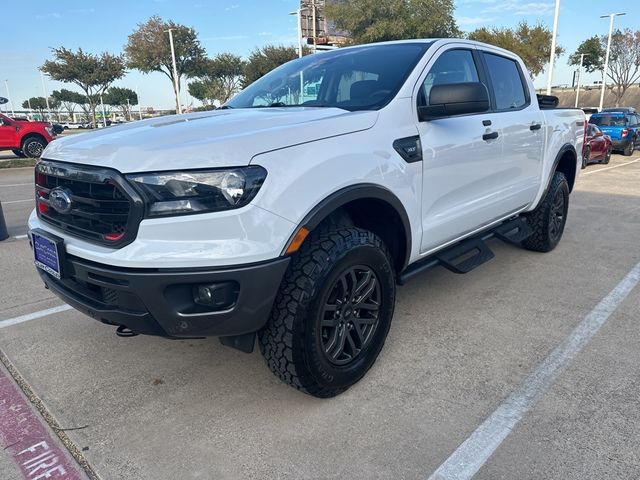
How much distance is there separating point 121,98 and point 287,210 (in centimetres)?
8261

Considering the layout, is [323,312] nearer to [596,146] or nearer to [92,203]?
[92,203]

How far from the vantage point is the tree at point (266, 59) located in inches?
1505

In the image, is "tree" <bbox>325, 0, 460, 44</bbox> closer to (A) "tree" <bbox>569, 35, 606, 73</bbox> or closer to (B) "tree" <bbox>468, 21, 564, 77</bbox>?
(B) "tree" <bbox>468, 21, 564, 77</bbox>

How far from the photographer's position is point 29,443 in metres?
2.31

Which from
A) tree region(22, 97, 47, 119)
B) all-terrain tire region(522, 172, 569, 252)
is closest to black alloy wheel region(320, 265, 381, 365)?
all-terrain tire region(522, 172, 569, 252)

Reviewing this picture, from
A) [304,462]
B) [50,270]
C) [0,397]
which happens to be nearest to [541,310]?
[304,462]

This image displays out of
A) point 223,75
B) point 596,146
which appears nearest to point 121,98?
point 223,75

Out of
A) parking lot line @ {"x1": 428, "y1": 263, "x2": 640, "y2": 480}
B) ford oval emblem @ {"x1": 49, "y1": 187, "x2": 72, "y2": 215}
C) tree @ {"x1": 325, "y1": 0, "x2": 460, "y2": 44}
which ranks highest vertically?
tree @ {"x1": 325, "y1": 0, "x2": 460, "y2": 44}

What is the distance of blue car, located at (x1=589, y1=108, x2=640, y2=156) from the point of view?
17531 millimetres

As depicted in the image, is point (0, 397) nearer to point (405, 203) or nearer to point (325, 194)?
point (325, 194)

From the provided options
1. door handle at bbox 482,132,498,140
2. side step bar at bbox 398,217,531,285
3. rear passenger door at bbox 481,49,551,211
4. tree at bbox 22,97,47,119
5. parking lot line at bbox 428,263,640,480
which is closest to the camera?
parking lot line at bbox 428,263,640,480

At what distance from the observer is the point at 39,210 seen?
2771mm

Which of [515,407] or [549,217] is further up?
[549,217]

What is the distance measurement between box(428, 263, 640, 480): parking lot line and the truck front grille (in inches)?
66.1
